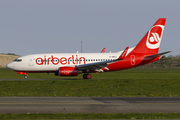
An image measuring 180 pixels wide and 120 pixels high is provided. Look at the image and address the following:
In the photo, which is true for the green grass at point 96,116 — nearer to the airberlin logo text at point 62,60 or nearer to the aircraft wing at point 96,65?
the aircraft wing at point 96,65

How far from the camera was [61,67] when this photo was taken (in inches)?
1390

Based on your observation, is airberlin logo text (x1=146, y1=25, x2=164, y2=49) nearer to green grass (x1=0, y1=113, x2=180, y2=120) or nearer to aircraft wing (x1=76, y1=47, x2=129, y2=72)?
aircraft wing (x1=76, y1=47, x2=129, y2=72)

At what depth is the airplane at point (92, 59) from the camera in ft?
121

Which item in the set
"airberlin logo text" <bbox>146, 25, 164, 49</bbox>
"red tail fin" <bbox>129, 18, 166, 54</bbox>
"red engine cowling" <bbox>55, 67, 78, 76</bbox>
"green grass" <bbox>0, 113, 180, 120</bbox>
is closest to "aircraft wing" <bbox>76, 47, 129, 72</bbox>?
"red engine cowling" <bbox>55, 67, 78, 76</bbox>

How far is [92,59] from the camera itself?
37438mm

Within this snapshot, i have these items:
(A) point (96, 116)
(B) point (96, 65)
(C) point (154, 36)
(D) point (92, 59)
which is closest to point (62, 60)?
(D) point (92, 59)

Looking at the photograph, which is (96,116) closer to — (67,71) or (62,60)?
(67,71)

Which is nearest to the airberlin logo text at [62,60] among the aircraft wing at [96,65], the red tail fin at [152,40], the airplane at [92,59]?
the airplane at [92,59]

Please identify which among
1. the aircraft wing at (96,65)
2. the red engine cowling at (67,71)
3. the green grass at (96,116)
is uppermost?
the aircraft wing at (96,65)

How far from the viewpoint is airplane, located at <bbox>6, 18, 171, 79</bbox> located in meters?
36.9

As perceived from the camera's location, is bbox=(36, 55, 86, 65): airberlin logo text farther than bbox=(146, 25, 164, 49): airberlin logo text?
No

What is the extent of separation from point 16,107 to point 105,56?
2395 centimetres

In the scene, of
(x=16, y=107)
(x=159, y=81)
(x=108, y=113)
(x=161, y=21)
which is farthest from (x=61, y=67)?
(x=108, y=113)

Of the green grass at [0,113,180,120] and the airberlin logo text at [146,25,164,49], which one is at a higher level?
the airberlin logo text at [146,25,164,49]
